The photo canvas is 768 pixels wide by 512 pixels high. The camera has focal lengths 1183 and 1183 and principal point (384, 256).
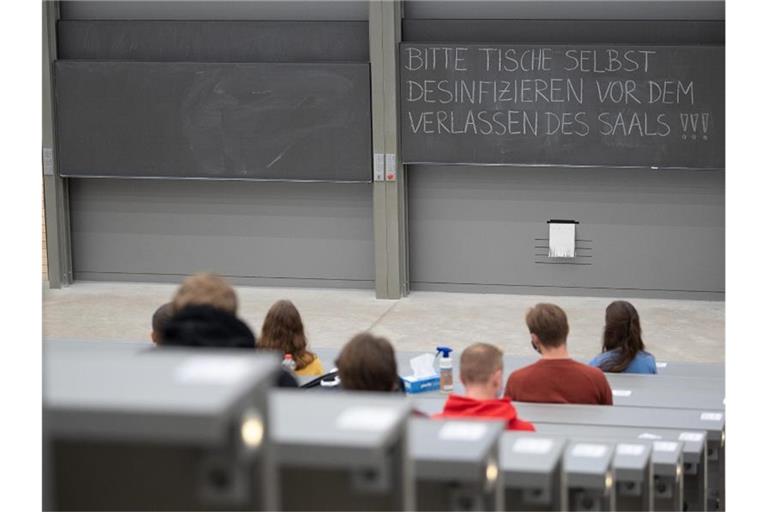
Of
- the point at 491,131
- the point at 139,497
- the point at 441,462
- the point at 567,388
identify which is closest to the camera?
the point at 139,497

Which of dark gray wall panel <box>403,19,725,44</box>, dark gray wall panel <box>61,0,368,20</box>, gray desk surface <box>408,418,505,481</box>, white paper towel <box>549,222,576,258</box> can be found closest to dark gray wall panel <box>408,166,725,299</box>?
white paper towel <box>549,222,576,258</box>

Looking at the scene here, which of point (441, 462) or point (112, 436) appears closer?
point (112, 436)

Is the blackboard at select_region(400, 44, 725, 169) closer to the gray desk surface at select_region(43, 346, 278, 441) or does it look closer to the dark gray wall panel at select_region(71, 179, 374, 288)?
the dark gray wall panel at select_region(71, 179, 374, 288)

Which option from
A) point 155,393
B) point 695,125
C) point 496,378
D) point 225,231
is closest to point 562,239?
point 695,125

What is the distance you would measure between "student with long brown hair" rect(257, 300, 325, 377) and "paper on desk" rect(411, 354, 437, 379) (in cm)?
42

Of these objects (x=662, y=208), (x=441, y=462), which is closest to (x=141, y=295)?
(x=662, y=208)

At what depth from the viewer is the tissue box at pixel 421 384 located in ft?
16.6

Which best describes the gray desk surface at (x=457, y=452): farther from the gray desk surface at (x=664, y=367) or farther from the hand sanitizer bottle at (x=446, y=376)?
the gray desk surface at (x=664, y=367)

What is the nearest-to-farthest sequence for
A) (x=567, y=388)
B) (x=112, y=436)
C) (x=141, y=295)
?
(x=112, y=436)
(x=567, y=388)
(x=141, y=295)

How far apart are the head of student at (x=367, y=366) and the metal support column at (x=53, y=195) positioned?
747cm

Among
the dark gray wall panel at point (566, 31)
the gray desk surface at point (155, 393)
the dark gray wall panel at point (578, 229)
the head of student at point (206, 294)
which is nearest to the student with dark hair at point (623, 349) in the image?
the head of student at point (206, 294)
